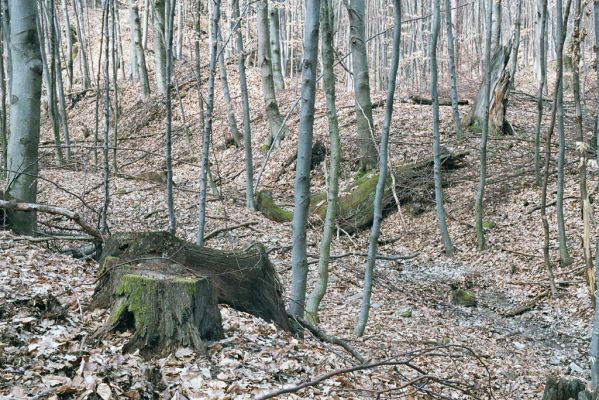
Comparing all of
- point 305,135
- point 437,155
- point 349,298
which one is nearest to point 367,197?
point 437,155

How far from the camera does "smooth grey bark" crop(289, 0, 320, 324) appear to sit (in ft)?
16.7

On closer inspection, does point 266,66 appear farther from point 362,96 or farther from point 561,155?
point 561,155

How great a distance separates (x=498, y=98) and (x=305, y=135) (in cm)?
1075

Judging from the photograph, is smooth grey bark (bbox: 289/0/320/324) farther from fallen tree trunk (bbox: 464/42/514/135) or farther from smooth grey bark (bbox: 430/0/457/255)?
fallen tree trunk (bbox: 464/42/514/135)

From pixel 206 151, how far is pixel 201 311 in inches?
147

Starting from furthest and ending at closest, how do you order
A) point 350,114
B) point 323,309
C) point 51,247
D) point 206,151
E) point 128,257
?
1. point 350,114
2. point 323,309
3. point 206,151
4. point 51,247
5. point 128,257

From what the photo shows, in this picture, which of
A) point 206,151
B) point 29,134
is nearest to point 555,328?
point 206,151

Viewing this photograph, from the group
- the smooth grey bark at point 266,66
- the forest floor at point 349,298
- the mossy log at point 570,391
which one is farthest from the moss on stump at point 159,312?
the smooth grey bark at point 266,66

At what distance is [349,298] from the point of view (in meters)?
8.74

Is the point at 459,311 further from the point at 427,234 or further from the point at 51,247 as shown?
the point at 51,247

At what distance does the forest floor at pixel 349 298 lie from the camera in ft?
12.2

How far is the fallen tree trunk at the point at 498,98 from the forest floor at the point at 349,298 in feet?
2.18

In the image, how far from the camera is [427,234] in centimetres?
1180

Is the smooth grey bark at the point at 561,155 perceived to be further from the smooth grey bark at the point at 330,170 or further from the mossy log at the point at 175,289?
the mossy log at the point at 175,289
